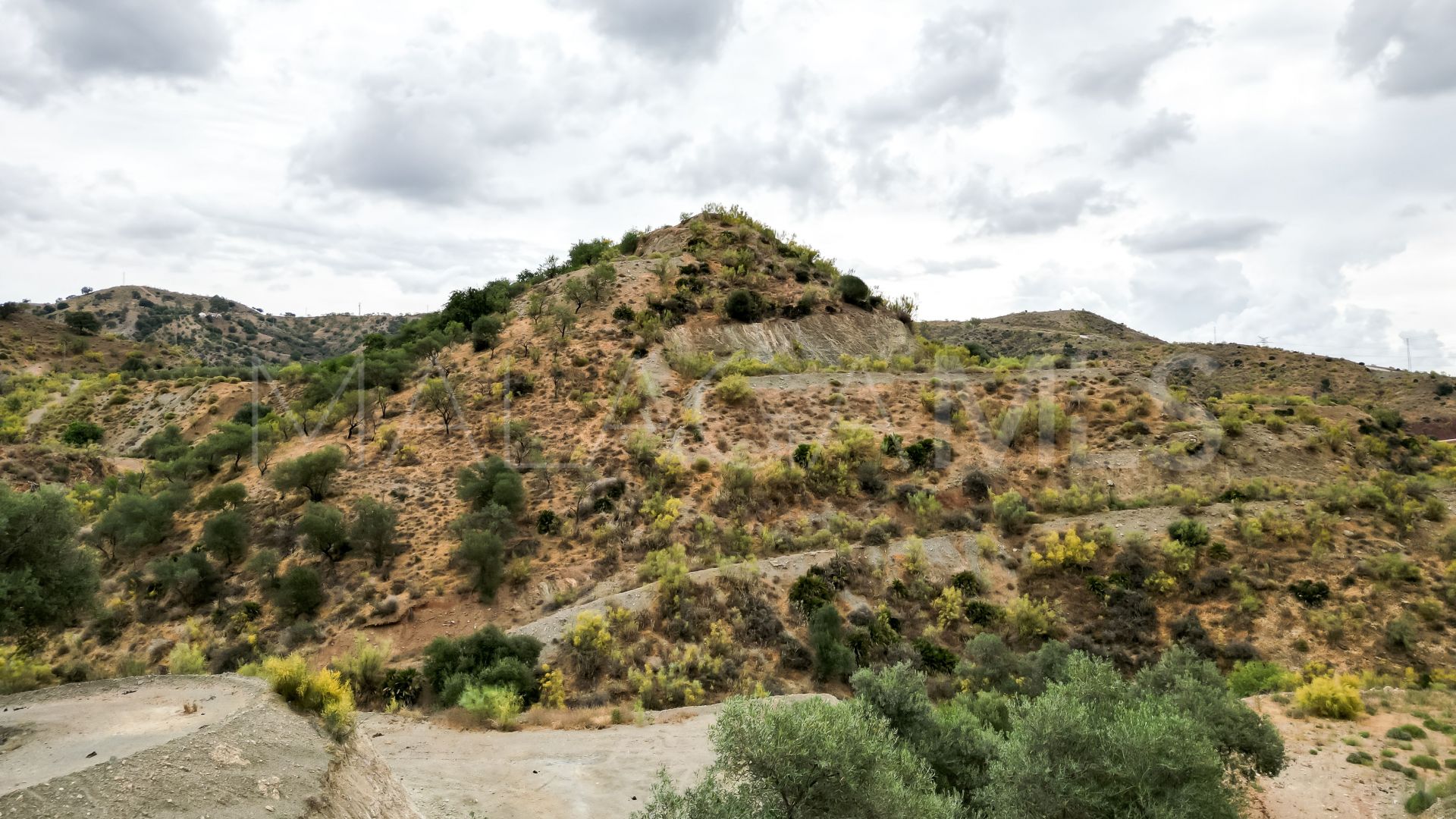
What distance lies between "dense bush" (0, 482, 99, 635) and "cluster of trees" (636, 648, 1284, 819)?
11.2m

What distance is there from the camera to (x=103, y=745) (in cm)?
763

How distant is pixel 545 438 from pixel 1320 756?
25745mm

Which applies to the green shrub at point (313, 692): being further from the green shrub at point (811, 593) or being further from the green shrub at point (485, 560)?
the green shrub at point (811, 593)

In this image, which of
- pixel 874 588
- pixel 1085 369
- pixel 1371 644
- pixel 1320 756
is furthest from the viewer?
pixel 1085 369

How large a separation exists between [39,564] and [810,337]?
109 ft

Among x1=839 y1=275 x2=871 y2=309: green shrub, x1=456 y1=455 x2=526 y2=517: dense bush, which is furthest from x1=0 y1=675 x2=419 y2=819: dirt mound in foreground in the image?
x1=839 y1=275 x2=871 y2=309: green shrub

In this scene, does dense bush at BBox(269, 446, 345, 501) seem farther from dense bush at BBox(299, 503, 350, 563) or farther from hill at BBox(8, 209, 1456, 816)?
dense bush at BBox(299, 503, 350, 563)

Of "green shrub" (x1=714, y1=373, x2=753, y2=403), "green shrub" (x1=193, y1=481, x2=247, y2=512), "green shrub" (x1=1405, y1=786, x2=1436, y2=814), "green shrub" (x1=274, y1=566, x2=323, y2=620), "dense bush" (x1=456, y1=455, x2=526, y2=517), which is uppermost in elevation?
"green shrub" (x1=714, y1=373, x2=753, y2=403)

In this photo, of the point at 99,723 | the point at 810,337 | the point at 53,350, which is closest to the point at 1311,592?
the point at 810,337

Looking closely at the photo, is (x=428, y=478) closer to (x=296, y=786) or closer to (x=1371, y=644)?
(x=296, y=786)

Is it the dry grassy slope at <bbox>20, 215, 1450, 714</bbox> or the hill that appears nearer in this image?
the hill

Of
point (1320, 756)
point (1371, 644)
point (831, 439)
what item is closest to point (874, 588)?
point (831, 439)

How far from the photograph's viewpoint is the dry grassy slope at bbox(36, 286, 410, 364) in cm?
9581

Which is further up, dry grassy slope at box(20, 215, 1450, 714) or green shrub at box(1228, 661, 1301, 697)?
dry grassy slope at box(20, 215, 1450, 714)
